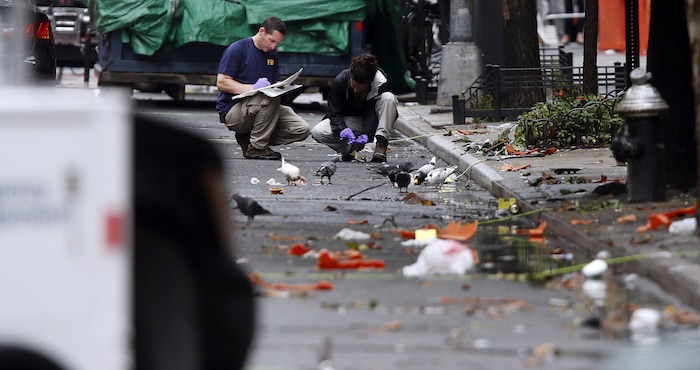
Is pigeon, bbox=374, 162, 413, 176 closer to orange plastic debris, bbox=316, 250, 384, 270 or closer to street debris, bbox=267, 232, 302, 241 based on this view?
street debris, bbox=267, 232, 302, 241

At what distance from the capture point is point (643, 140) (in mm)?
9164

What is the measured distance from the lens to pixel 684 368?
361cm

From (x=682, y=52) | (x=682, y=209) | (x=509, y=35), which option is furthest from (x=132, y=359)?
(x=509, y=35)

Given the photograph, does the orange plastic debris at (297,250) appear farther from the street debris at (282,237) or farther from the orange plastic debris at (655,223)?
the orange plastic debris at (655,223)

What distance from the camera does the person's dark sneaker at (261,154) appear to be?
47.7 ft

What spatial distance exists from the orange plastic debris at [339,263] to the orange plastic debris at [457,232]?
3.50 feet

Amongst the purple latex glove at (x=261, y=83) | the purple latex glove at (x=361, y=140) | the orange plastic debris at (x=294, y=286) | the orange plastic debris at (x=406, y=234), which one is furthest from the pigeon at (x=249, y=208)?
the purple latex glove at (x=361, y=140)

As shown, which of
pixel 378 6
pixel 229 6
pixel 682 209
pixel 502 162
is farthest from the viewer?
pixel 378 6

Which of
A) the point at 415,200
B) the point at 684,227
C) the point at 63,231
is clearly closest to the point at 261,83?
the point at 415,200

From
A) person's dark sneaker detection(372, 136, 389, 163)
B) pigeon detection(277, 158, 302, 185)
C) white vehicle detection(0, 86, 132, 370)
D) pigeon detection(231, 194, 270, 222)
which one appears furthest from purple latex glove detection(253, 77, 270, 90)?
white vehicle detection(0, 86, 132, 370)

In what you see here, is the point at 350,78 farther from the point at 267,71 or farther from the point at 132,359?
the point at 132,359

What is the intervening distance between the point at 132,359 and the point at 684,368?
1.67 metres

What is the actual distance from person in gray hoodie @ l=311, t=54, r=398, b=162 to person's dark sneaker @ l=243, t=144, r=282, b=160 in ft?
1.49

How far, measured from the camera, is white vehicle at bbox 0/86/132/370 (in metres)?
3.68
